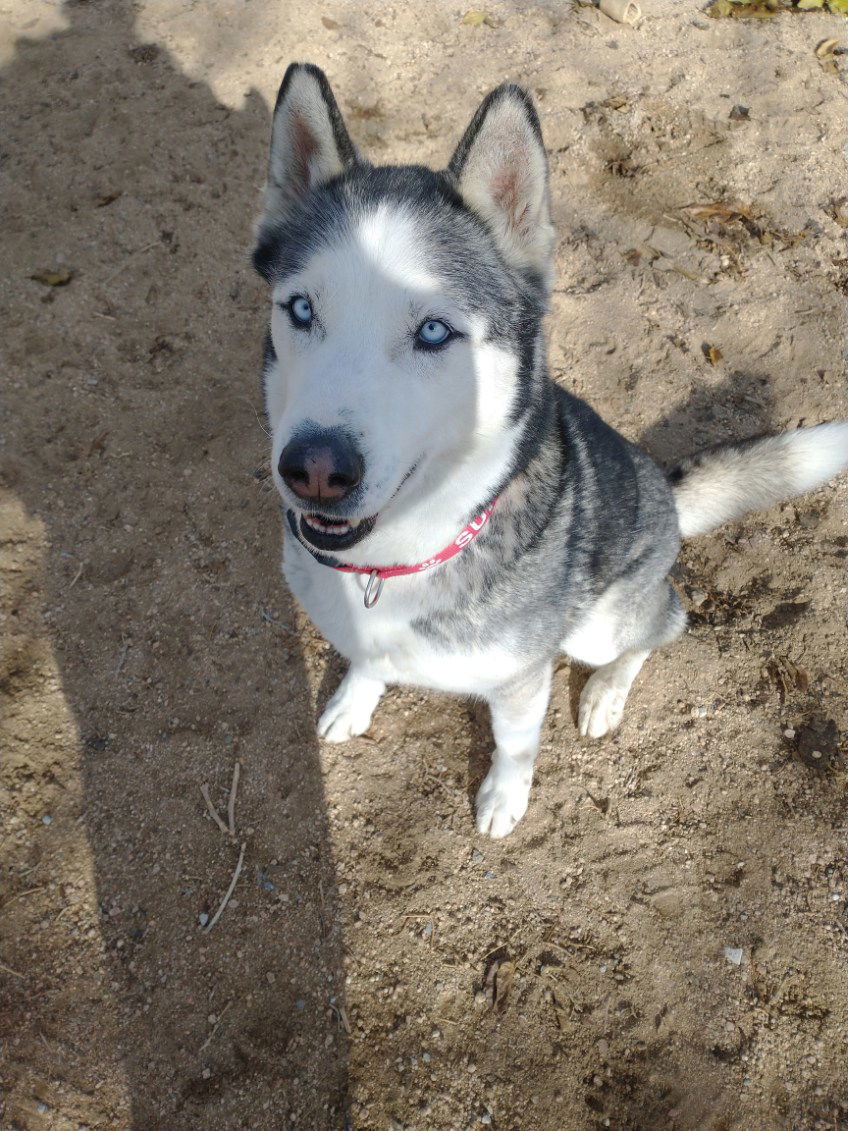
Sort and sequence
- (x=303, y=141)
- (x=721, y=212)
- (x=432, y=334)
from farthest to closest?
(x=721, y=212), (x=303, y=141), (x=432, y=334)

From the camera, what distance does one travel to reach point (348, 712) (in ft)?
10.5

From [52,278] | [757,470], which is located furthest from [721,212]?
[52,278]

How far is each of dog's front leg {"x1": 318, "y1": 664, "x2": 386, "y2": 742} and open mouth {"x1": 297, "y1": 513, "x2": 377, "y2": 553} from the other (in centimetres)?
141

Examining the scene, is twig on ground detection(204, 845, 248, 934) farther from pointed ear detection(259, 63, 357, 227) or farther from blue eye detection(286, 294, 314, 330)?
pointed ear detection(259, 63, 357, 227)

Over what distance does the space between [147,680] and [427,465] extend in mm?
2120

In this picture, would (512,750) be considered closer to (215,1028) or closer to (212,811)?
(212,811)

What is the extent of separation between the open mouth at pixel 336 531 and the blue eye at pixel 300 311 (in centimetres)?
53

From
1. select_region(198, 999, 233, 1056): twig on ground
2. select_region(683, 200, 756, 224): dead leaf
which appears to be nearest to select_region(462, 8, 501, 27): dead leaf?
select_region(683, 200, 756, 224): dead leaf

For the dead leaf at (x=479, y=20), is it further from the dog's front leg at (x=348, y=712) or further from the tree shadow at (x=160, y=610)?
the dog's front leg at (x=348, y=712)

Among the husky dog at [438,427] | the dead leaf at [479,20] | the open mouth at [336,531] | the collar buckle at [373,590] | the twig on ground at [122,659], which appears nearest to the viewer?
the husky dog at [438,427]

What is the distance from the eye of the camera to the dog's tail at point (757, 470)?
121 inches

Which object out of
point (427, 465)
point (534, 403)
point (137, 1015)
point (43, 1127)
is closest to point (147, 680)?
point (137, 1015)

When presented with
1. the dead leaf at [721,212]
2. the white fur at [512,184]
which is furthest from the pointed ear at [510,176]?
the dead leaf at [721,212]

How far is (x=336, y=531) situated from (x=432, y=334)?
23.1 inches
